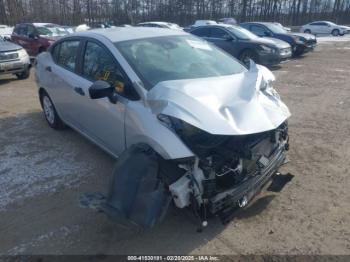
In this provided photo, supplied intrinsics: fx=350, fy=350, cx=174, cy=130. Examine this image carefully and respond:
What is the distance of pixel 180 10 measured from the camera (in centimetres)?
4797

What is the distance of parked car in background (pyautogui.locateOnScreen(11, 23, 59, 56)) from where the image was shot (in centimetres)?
1391

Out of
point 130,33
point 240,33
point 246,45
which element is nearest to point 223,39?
point 240,33

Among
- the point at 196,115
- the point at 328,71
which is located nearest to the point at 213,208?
the point at 196,115

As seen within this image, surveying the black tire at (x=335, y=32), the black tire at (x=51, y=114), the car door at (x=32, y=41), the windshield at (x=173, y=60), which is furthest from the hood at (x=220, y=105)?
the black tire at (x=335, y=32)

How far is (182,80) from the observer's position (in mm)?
3631

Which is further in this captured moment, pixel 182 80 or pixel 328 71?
pixel 328 71

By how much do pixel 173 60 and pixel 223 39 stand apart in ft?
30.3

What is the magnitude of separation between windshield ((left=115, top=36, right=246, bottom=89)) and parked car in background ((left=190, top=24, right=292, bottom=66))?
7.44 meters

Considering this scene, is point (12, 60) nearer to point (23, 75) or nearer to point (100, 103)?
point (23, 75)

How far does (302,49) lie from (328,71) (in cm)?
436

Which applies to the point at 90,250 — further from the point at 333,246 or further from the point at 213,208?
the point at 333,246

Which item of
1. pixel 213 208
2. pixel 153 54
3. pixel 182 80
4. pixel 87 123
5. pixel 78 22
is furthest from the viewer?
pixel 78 22

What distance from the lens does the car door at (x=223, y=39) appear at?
1247 centimetres

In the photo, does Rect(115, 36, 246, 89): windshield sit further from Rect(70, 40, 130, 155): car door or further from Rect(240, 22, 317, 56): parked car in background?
Rect(240, 22, 317, 56): parked car in background
